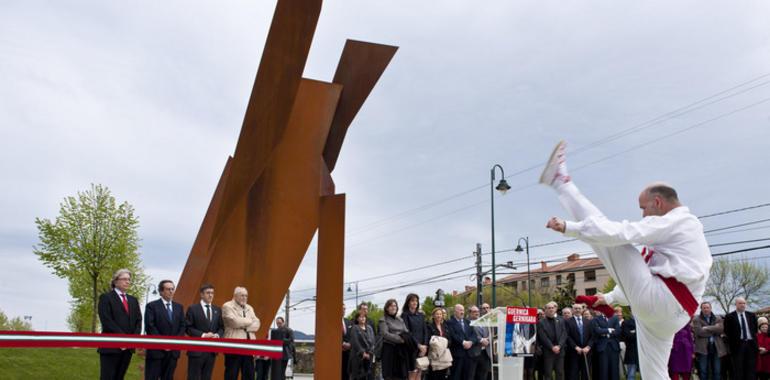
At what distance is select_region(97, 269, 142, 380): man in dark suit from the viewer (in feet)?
23.1

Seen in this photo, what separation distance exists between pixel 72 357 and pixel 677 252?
15.0 m

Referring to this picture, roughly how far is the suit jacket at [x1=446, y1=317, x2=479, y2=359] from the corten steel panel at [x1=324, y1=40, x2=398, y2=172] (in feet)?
13.4

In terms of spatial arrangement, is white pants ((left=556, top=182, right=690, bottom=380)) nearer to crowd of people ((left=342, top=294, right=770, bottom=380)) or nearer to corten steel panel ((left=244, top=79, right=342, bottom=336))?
corten steel panel ((left=244, top=79, right=342, bottom=336))

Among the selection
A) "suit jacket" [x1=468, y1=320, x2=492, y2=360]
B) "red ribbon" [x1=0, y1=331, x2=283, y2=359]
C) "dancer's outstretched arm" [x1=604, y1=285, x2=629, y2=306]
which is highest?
→ "dancer's outstretched arm" [x1=604, y1=285, x2=629, y2=306]

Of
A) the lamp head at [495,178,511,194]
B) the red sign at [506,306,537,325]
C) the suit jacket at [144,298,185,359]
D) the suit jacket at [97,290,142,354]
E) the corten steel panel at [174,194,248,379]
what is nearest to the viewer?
the suit jacket at [97,290,142,354]

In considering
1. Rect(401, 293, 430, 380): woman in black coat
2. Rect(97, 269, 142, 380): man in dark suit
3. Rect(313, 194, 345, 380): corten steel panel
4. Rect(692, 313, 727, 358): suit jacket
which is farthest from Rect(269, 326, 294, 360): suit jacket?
Rect(692, 313, 727, 358): suit jacket

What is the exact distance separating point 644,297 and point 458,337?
711 centimetres

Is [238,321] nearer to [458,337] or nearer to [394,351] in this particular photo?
[394,351]

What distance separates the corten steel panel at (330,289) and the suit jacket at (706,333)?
7.84 meters

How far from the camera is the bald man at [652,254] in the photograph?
4137mm

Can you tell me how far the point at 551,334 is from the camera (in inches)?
467

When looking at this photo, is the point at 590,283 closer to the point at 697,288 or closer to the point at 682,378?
the point at 682,378

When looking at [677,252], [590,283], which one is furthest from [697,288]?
[590,283]

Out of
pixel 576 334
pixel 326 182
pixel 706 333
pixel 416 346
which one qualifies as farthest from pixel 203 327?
pixel 706 333
